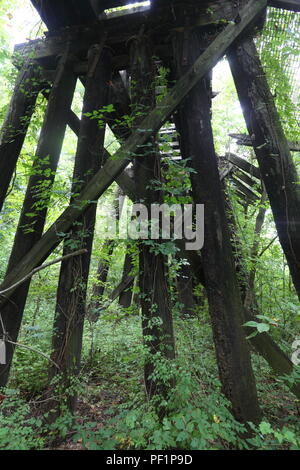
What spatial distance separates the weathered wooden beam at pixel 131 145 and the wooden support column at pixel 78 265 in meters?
0.11

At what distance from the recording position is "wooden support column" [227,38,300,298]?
2.55 meters

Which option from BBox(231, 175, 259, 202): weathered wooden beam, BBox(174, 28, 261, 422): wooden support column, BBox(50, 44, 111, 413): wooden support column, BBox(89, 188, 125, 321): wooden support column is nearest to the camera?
BBox(174, 28, 261, 422): wooden support column

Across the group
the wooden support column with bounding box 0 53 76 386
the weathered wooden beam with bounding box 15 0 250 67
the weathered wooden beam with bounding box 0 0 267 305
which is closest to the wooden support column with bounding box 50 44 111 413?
the weathered wooden beam with bounding box 0 0 267 305

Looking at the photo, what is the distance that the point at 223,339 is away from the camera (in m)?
2.29

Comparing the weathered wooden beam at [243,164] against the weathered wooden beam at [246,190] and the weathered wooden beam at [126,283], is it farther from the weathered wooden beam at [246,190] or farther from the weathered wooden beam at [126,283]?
the weathered wooden beam at [126,283]

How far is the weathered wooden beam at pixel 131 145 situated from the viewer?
8.19ft

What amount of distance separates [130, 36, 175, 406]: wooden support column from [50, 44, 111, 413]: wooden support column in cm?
49

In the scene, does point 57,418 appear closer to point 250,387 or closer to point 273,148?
point 250,387

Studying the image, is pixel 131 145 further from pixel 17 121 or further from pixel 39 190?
pixel 17 121

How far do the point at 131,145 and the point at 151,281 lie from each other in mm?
1317

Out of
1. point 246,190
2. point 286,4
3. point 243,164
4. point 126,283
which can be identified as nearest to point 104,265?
point 126,283

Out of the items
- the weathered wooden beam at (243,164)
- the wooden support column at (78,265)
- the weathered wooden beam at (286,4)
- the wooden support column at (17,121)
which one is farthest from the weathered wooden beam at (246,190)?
the wooden support column at (17,121)

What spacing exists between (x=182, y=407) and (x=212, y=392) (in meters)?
0.30

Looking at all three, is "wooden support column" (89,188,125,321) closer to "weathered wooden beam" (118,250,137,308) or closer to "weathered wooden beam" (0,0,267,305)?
"weathered wooden beam" (118,250,137,308)
